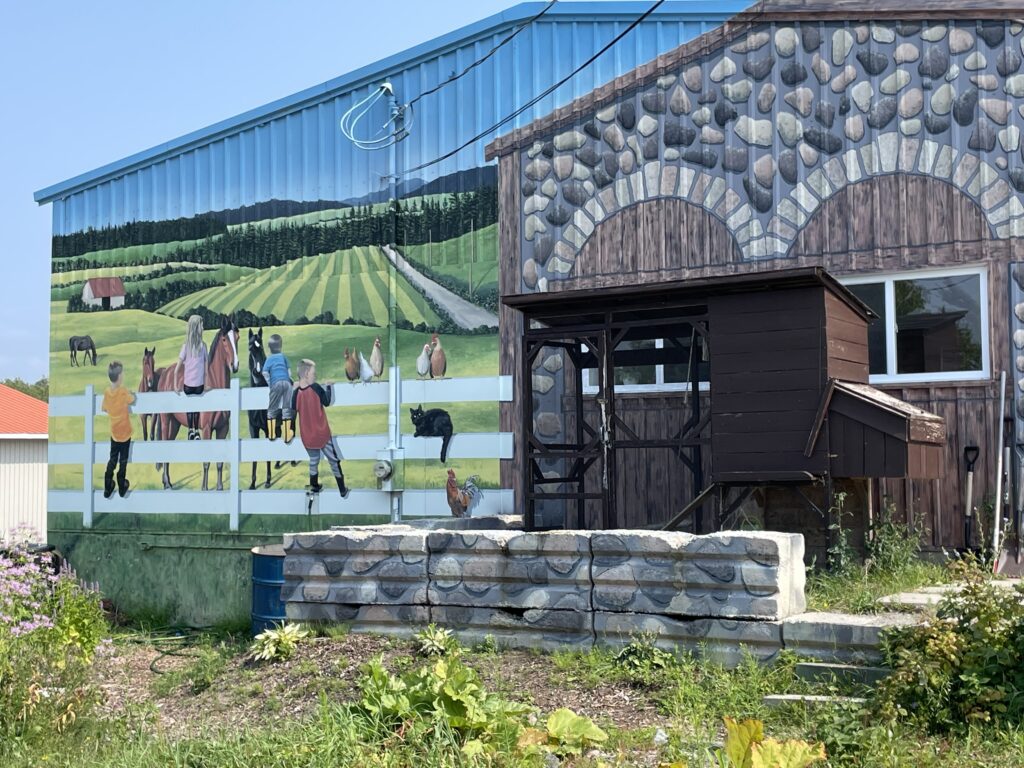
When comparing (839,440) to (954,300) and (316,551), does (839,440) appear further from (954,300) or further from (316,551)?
(316,551)

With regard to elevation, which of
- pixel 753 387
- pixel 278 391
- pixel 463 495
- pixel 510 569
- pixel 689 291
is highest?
pixel 689 291

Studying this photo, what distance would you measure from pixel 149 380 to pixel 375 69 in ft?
19.0

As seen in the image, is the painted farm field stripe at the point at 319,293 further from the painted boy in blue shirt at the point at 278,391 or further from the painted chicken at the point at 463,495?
the painted chicken at the point at 463,495

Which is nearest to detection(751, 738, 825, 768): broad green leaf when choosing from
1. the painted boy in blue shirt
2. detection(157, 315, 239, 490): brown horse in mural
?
the painted boy in blue shirt

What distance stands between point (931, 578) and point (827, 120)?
4978mm

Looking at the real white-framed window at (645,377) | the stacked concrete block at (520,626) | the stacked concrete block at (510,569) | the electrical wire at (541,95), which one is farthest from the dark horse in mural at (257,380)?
the stacked concrete block at (520,626)

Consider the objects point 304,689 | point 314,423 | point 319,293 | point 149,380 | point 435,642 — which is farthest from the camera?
point 149,380

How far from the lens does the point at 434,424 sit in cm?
1441

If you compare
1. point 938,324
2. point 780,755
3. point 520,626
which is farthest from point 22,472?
point 780,755

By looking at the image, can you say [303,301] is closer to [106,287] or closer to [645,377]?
[106,287]

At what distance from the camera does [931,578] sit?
9.49 meters

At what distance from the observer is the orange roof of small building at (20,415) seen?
33.2m

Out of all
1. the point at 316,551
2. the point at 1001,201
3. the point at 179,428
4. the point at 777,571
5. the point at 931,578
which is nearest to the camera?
the point at 777,571

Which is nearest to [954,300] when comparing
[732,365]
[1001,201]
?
[1001,201]
